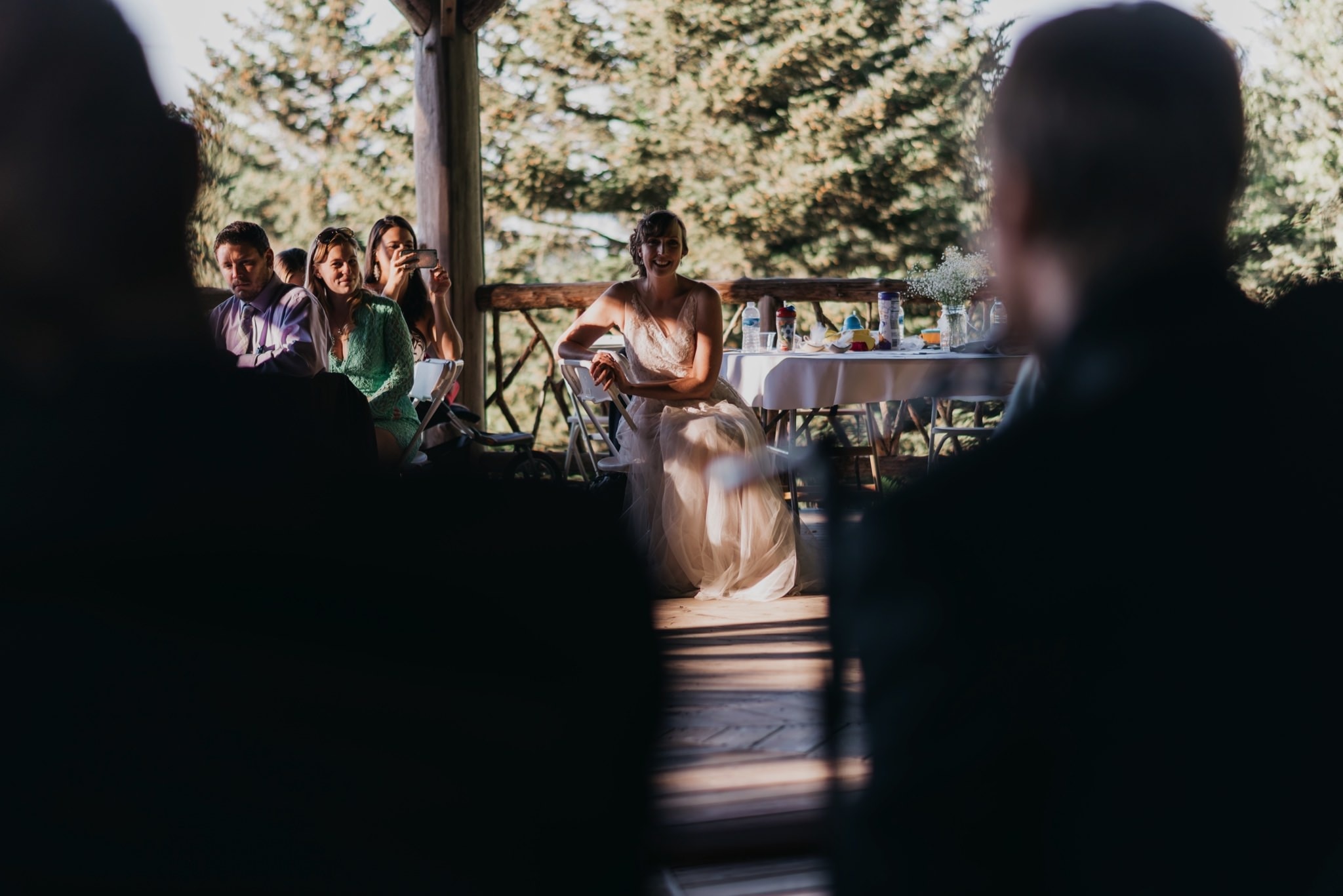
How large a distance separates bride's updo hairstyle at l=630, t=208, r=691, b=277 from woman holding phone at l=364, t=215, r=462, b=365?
1.06 metres

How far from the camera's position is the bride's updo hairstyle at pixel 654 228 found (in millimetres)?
4102

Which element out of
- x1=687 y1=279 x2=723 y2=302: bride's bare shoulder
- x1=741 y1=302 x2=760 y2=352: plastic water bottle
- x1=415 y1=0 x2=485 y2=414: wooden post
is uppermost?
x1=415 y1=0 x2=485 y2=414: wooden post

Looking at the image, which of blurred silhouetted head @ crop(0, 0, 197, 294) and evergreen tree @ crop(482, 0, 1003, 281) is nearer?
blurred silhouetted head @ crop(0, 0, 197, 294)

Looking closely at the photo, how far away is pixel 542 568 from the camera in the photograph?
1.82ft

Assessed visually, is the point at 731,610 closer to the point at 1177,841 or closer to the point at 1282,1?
the point at 1282,1

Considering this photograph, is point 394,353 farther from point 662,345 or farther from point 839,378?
point 839,378

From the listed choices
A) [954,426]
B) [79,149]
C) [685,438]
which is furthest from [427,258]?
[79,149]

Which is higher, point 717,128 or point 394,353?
point 717,128

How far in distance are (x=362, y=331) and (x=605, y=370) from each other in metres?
0.80

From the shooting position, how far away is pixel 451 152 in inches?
234

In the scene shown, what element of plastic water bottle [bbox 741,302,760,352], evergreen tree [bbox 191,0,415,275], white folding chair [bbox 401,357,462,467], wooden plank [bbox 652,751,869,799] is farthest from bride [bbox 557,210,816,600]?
evergreen tree [bbox 191,0,415,275]

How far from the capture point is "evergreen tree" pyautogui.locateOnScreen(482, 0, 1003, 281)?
43.0ft

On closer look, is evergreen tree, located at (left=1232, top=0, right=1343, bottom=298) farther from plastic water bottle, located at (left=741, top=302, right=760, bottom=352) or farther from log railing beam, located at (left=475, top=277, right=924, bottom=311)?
log railing beam, located at (left=475, top=277, right=924, bottom=311)

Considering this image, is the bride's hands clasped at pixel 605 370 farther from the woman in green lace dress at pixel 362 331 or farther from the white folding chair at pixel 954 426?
the white folding chair at pixel 954 426
